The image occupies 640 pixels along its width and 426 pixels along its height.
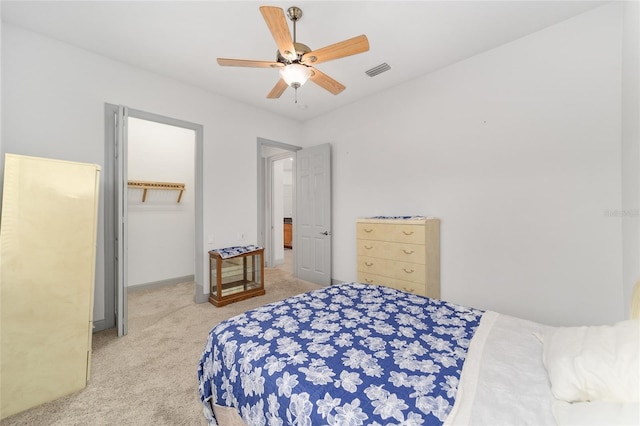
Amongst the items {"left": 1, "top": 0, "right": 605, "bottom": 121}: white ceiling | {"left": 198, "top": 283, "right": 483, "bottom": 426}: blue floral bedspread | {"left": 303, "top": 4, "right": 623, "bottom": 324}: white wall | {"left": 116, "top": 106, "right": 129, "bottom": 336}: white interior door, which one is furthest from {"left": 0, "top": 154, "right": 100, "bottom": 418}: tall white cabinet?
{"left": 303, "top": 4, "right": 623, "bottom": 324}: white wall

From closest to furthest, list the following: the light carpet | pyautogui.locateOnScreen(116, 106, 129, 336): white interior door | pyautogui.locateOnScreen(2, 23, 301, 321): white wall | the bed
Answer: the bed < the light carpet < pyautogui.locateOnScreen(2, 23, 301, 321): white wall < pyautogui.locateOnScreen(116, 106, 129, 336): white interior door

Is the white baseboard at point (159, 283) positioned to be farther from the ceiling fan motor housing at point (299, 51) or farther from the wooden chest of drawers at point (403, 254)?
the ceiling fan motor housing at point (299, 51)

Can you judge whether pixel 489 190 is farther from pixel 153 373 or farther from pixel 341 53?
pixel 153 373

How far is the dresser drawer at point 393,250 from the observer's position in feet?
9.59

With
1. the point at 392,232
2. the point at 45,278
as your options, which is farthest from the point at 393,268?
the point at 45,278

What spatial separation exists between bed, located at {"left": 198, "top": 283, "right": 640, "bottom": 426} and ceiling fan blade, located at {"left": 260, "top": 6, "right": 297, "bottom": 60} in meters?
1.79

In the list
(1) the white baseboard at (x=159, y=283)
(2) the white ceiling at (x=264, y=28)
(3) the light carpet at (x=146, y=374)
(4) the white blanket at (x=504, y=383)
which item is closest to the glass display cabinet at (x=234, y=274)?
(3) the light carpet at (x=146, y=374)

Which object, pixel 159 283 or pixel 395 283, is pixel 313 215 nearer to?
pixel 395 283

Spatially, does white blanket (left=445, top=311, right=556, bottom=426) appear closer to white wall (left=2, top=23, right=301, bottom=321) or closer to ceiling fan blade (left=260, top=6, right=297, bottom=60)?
ceiling fan blade (left=260, top=6, right=297, bottom=60)

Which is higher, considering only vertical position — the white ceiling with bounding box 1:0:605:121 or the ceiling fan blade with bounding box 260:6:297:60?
the white ceiling with bounding box 1:0:605:121

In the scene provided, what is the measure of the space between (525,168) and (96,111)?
173 inches

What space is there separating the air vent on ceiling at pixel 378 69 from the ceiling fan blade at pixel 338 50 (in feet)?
4.39

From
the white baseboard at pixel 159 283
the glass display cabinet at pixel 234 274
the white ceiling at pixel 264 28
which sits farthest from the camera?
the white baseboard at pixel 159 283

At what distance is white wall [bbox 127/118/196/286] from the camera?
4066 millimetres
